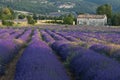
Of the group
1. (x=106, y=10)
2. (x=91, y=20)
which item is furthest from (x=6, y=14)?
(x=106, y=10)

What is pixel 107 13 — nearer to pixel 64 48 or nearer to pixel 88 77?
pixel 64 48

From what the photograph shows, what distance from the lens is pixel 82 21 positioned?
10375 cm

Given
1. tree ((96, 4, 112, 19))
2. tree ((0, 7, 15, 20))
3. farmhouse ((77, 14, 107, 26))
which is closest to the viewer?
farmhouse ((77, 14, 107, 26))

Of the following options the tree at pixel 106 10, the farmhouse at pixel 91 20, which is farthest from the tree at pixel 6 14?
the tree at pixel 106 10

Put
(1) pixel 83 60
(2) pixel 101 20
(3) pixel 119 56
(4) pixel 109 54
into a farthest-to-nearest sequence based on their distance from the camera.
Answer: (2) pixel 101 20
(4) pixel 109 54
(3) pixel 119 56
(1) pixel 83 60

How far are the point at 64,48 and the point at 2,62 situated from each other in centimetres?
432

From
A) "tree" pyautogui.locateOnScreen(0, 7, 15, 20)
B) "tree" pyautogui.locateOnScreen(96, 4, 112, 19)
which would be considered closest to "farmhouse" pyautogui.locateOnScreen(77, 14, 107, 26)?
"tree" pyautogui.locateOnScreen(96, 4, 112, 19)

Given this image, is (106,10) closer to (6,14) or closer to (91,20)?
(91,20)

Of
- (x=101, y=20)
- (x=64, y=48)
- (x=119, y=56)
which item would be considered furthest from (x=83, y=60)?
(x=101, y=20)

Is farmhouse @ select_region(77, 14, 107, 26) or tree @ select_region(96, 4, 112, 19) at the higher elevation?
tree @ select_region(96, 4, 112, 19)

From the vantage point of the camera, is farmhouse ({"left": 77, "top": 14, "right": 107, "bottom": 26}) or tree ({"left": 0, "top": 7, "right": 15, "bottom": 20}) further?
tree ({"left": 0, "top": 7, "right": 15, "bottom": 20})

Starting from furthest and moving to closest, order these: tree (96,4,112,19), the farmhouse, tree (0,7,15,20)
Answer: tree (96,4,112,19) < tree (0,7,15,20) < the farmhouse

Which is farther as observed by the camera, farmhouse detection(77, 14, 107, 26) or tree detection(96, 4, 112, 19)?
tree detection(96, 4, 112, 19)

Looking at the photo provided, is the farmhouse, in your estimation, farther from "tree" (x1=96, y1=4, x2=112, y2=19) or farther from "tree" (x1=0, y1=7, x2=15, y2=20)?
"tree" (x1=0, y1=7, x2=15, y2=20)
